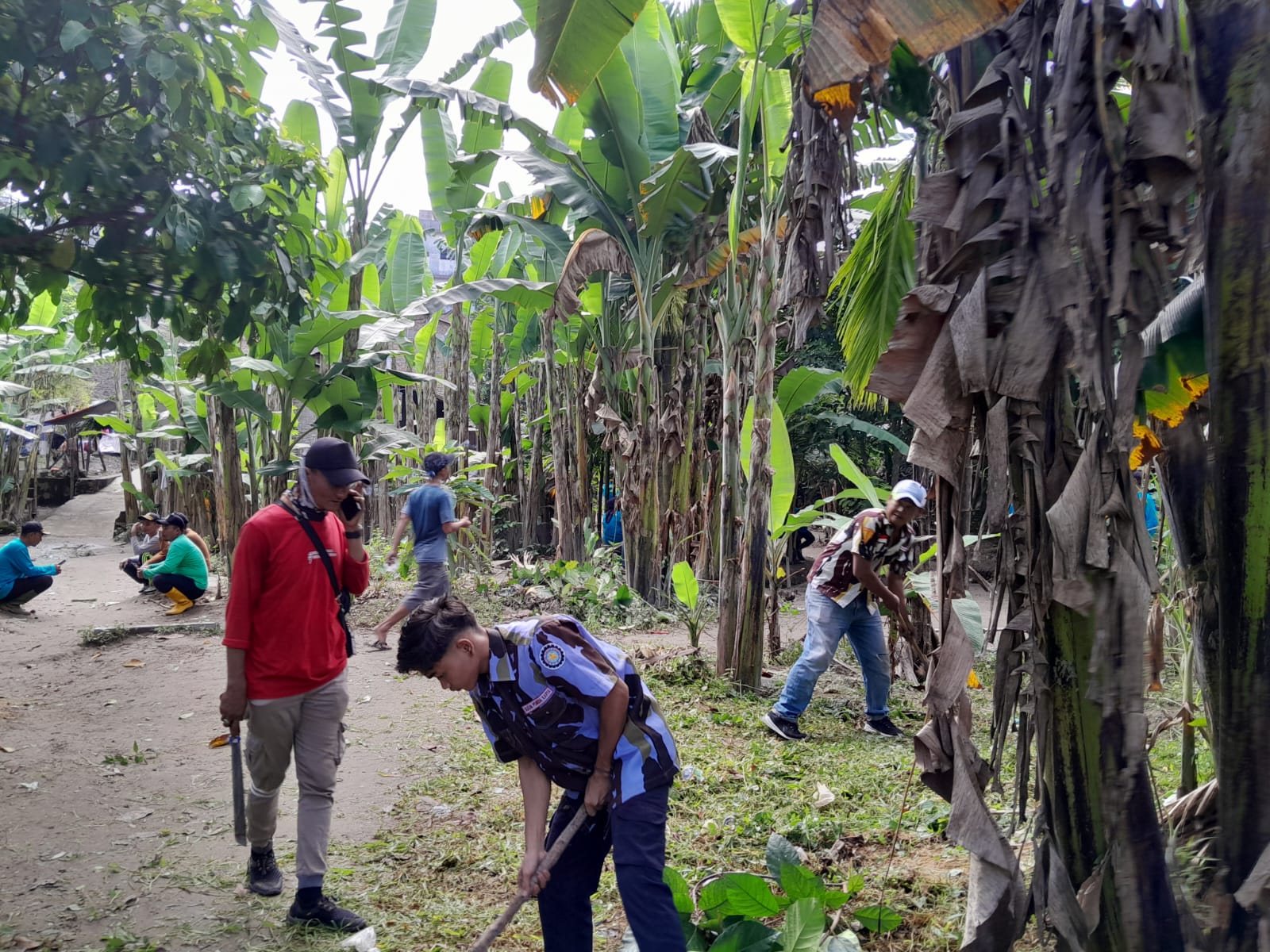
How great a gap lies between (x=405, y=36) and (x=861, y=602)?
715 centimetres

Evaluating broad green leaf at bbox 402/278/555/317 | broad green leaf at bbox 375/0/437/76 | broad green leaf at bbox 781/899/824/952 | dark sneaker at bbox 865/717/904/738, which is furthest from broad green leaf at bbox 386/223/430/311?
broad green leaf at bbox 781/899/824/952

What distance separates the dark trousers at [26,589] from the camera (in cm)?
1034

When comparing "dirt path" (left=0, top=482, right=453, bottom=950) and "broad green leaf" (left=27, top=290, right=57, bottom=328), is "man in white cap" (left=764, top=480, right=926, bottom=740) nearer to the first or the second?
"dirt path" (left=0, top=482, right=453, bottom=950)

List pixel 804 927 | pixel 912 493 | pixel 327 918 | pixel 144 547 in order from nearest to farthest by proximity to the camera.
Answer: pixel 804 927
pixel 327 918
pixel 912 493
pixel 144 547

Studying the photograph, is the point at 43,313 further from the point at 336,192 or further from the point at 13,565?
the point at 336,192

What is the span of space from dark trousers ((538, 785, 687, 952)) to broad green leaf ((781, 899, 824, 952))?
0.46 metres

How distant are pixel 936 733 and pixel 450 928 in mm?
1964

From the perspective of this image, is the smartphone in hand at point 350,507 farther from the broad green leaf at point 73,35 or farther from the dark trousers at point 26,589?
the dark trousers at point 26,589

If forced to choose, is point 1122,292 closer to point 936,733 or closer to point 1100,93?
point 1100,93

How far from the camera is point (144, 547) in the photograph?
12.7 meters

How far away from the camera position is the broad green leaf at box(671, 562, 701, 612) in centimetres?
742

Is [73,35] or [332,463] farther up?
[73,35]

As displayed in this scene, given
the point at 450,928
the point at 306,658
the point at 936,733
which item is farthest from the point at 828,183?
the point at 450,928

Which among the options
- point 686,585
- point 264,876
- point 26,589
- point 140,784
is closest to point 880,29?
point 264,876
